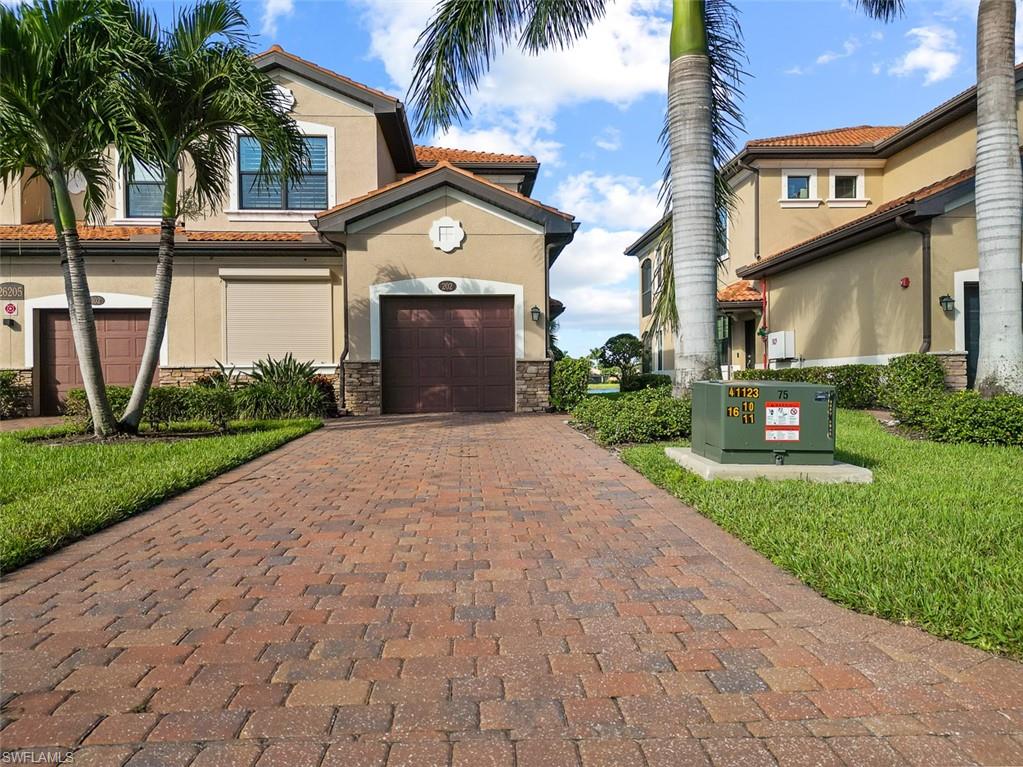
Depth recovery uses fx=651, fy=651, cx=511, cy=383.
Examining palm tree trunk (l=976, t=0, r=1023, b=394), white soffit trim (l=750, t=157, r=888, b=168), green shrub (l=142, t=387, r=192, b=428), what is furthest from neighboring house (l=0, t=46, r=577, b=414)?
white soffit trim (l=750, t=157, r=888, b=168)

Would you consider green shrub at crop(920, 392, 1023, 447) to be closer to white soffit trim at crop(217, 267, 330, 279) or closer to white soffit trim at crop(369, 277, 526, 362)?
white soffit trim at crop(369, 277, 526, 362)

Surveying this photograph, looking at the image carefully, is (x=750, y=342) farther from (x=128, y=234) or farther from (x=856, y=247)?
(x=128, y=234)

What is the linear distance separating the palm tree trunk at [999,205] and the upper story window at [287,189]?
14.0 meters

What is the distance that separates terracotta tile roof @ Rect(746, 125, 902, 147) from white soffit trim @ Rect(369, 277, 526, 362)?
10.6 meters

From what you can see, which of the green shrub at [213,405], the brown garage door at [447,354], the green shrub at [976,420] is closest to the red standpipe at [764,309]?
the brown garage door at [447,354]

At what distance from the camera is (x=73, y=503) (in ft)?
18.1

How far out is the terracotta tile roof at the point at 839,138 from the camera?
20656 mm

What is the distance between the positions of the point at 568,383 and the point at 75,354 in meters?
11.8

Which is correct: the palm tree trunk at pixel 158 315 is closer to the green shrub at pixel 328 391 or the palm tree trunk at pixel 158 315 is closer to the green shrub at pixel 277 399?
the green shrub at pixel 277 399

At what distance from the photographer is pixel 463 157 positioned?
2011cm

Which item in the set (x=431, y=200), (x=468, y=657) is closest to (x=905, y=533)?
(x=468, y=657)

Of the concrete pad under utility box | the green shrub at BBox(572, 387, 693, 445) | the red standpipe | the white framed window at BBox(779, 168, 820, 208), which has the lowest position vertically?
the concrete pad under utility box

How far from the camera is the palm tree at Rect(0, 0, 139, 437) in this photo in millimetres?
8477

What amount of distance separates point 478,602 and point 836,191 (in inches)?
860
